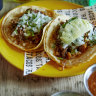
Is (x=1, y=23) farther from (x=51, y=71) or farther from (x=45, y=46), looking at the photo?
(x=51, y=71)

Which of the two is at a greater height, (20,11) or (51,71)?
(20,11)

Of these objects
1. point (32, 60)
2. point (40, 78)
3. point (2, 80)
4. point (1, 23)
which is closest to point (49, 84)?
point (40, 78)

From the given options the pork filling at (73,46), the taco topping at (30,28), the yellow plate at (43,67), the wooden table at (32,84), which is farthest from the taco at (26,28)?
the wooden table at (32,84)

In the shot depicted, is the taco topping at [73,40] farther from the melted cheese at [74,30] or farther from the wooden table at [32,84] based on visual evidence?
the wooden table at [32,84]

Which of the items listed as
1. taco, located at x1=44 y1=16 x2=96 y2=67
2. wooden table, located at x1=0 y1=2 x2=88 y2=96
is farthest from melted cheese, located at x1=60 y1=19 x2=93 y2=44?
wooden table, located at x1=0 y1=2 x2=88 y2=96

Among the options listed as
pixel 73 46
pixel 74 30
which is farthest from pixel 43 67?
pixel 74 30

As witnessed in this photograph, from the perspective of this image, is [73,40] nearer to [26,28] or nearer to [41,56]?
[41,56]
